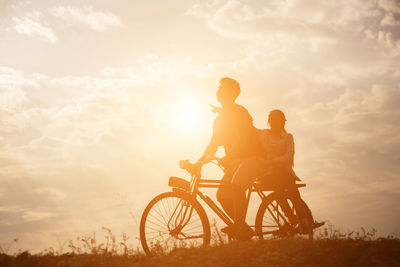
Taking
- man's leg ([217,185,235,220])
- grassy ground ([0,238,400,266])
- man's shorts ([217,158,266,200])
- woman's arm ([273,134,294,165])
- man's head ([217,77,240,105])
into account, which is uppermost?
man's head ([217,77,240,105])

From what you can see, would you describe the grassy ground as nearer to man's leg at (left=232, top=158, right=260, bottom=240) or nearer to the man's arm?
man's leg at (left=232, top=158, right=260, bottom=240)

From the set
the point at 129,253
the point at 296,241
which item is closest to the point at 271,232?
the point at 296,241

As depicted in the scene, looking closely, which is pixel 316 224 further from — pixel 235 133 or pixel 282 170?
pixel 235 133

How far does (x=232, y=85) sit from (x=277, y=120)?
122 centimetres

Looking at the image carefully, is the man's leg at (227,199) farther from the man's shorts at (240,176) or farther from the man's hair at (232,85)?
the man's hair at (232,85)

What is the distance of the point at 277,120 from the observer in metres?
7.80

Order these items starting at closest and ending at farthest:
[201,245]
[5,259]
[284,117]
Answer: [201,245], [5,259], [284,117]

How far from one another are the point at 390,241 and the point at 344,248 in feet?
4.04

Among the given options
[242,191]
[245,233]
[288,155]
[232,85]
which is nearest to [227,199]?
[242,191]

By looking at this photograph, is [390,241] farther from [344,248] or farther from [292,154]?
[292,154]

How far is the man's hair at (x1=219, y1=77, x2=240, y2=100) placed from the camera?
7.16 metres

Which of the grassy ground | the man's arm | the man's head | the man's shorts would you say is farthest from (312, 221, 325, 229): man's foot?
the man's head

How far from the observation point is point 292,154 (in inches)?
302

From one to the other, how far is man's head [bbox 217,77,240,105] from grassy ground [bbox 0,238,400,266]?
2364 mm
